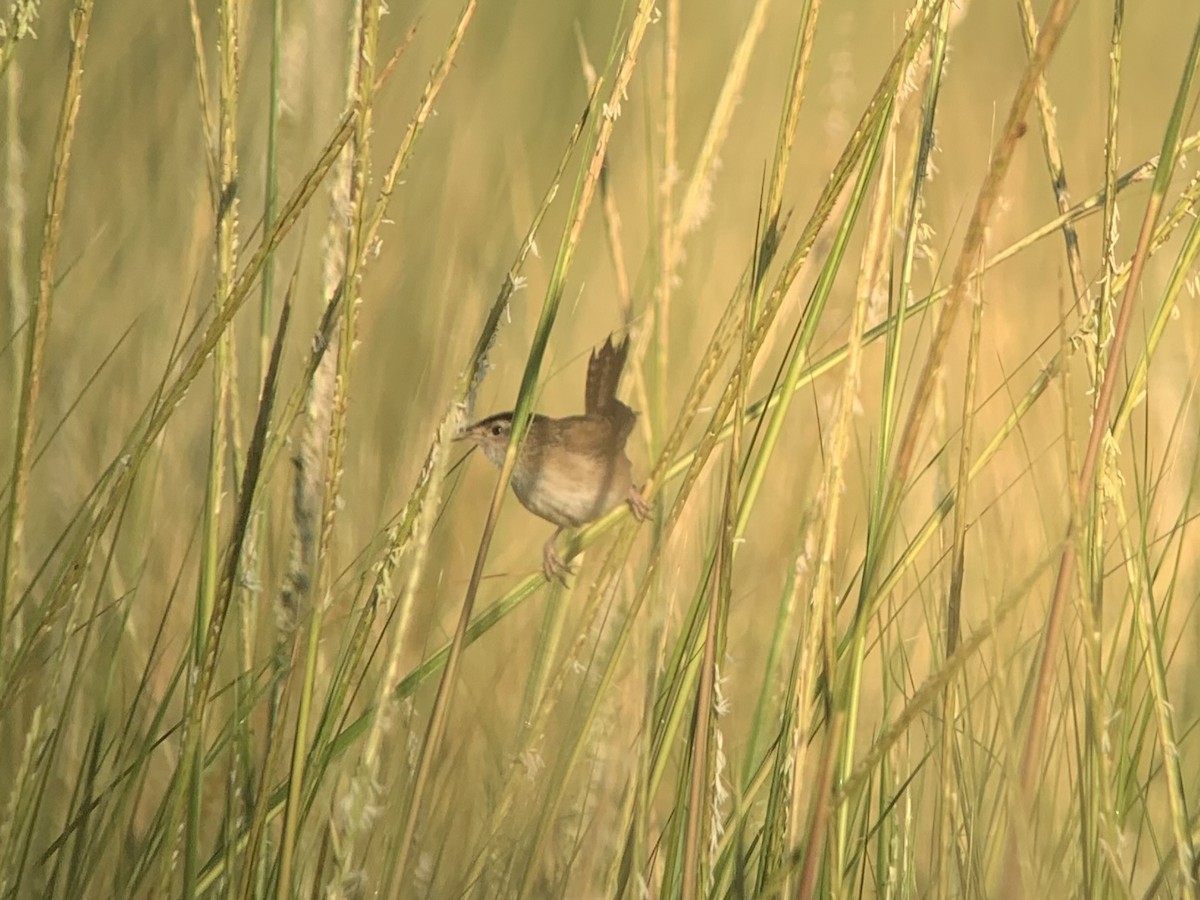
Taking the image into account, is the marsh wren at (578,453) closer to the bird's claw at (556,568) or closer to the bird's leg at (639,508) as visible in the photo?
the bird's claw at (556,568)

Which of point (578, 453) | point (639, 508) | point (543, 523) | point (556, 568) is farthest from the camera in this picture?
point (543, 523)

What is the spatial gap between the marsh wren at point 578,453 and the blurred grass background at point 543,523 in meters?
0.07

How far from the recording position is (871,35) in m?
1.91

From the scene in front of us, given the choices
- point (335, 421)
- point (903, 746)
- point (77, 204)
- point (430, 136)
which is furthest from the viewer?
point (430, 136)

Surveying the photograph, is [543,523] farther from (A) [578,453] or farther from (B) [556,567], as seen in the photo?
(B) [556,567]

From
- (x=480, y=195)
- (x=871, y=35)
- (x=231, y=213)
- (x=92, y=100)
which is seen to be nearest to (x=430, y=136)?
(x=480, y=195)

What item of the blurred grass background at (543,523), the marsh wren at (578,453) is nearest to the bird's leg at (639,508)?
the blurred grass background at (543,523)

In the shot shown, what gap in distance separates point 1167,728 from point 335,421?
557 millimetres

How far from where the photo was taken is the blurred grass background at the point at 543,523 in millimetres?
806

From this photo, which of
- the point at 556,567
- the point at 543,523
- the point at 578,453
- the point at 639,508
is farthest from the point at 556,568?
the point at 543,523

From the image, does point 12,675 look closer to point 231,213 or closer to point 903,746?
point 231,213

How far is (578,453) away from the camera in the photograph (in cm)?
157

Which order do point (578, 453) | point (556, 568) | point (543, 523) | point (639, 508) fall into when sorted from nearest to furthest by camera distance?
point (639, 508) < point (556, 568) < point (578, 453) < point (543, 523)

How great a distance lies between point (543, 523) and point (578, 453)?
0.66 feet
